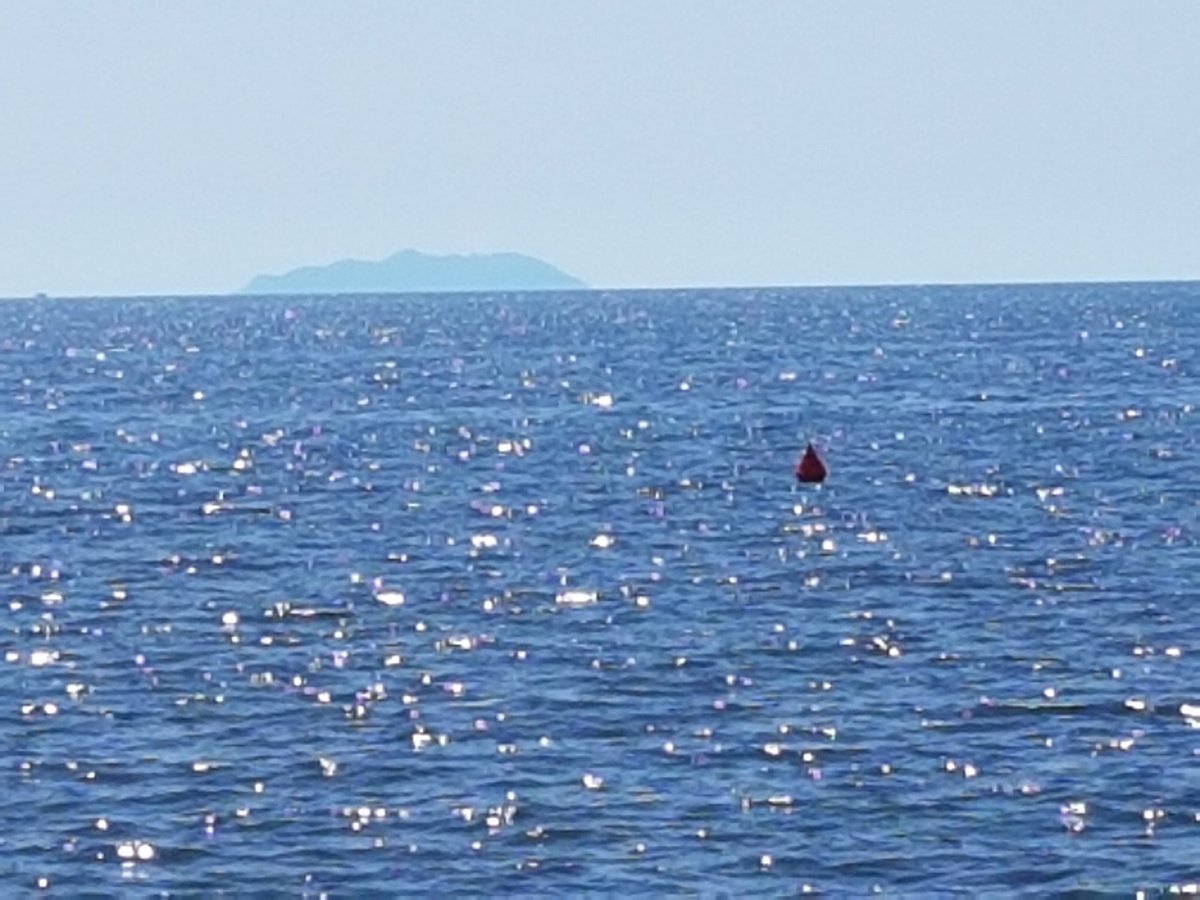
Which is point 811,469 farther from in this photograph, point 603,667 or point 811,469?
point 603,667

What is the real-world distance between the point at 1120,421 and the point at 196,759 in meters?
74.3

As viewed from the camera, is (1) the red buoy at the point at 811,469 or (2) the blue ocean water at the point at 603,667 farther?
(1) the red buoy at the point at 811,469

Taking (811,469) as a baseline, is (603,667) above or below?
below

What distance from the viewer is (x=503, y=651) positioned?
A: 176 ft

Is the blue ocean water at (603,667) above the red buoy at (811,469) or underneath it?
underneath

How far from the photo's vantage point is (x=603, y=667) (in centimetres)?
5162

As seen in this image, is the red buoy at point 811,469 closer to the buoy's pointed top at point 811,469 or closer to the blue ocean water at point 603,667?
the buoy's pointed top at point 811,469

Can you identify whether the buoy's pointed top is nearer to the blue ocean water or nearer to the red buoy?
the red buoy

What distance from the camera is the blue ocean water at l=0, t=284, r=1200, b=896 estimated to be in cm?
3869

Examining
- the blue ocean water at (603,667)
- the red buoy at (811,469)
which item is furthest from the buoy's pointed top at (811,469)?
the blue ocean water at (603,667)

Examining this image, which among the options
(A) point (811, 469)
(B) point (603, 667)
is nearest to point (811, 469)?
(A) point (811, 469)

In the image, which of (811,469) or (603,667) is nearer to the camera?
(603,667)

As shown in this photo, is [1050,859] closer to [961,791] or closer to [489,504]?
[961,791]

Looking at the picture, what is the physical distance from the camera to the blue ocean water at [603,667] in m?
38.7
